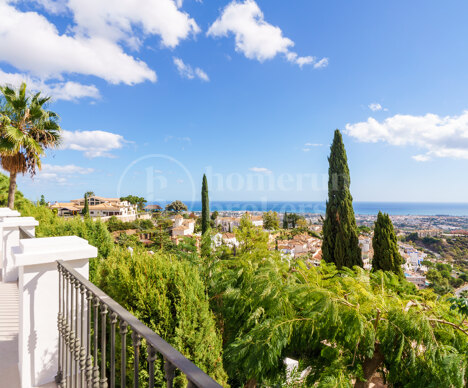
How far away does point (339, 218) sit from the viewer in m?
14.7

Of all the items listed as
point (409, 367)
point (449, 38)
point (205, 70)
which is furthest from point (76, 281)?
point (205, 70)

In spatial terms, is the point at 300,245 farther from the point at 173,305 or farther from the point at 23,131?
the point at 173,305

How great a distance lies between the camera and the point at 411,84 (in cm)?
2967

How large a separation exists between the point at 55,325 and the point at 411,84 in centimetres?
3785

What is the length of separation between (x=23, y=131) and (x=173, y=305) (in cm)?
Result: 1276

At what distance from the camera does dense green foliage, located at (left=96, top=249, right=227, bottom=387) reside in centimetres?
232

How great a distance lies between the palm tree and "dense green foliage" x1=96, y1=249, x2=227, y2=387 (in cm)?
1135

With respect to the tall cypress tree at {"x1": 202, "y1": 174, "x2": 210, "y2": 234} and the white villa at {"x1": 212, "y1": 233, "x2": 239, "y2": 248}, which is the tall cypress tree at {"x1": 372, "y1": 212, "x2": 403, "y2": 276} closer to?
the white villa at {"x1": 212, "y1": 233, "x2": 239, "y2": 248}

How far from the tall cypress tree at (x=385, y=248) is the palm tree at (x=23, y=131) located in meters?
15.9

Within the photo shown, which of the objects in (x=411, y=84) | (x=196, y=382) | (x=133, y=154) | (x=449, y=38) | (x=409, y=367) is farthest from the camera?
(x=133, y=154)

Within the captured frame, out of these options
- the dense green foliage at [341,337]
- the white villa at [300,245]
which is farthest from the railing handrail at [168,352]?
the white villa at [300,245]

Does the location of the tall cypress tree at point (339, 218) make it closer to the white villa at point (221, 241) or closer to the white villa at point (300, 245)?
the white villa at point (221, 241)

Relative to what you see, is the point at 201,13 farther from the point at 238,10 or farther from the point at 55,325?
the point at 55,325

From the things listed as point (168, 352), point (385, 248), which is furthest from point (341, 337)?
point (385, 248)
